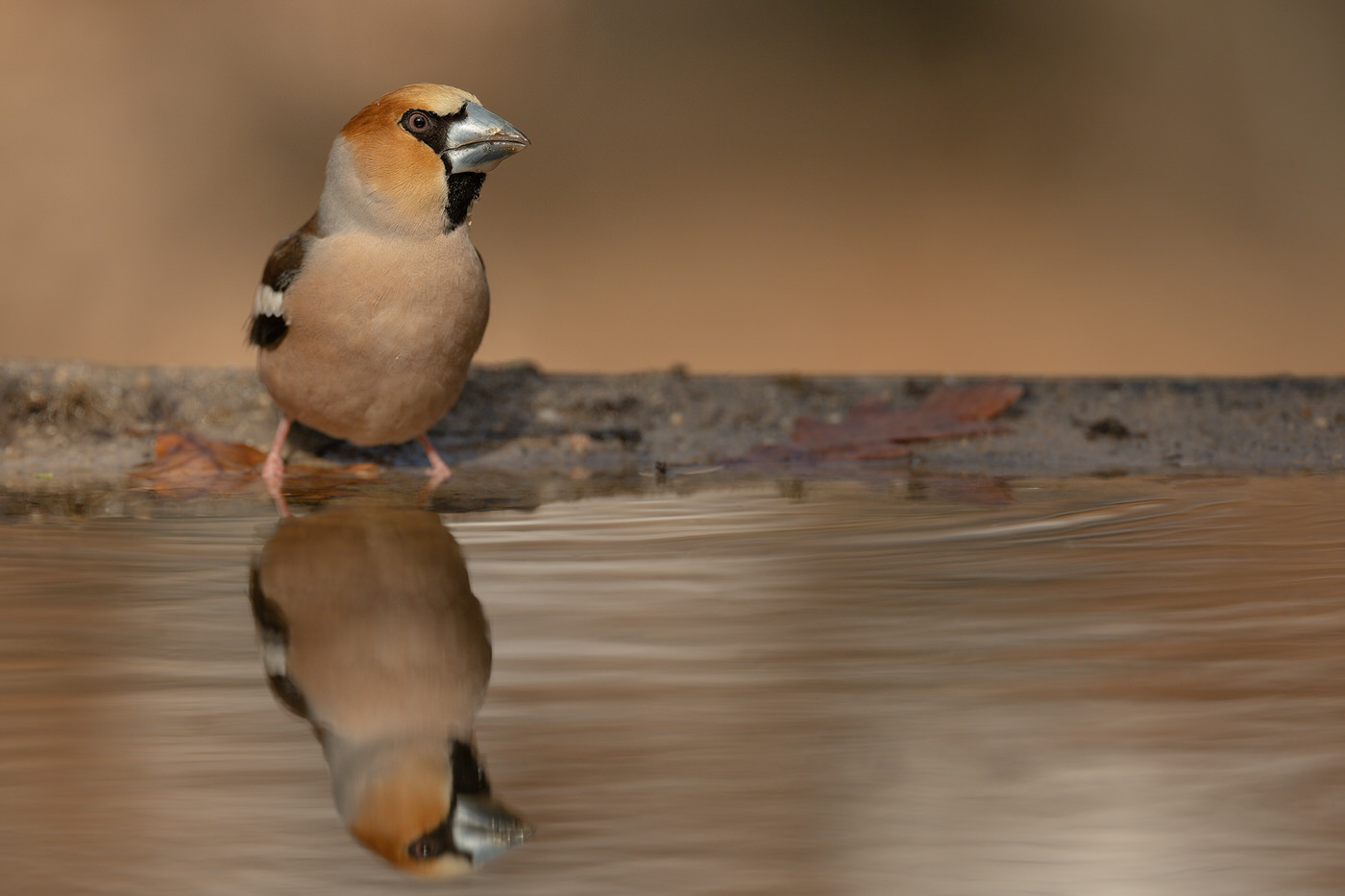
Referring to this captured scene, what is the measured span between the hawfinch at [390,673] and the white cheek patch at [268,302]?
83 cm

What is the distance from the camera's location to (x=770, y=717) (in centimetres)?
155

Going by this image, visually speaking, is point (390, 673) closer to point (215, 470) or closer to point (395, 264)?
point (395, 264)

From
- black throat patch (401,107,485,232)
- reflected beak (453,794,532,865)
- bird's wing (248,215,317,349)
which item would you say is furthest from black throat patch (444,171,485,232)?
reflected beak (453,794,532,865)

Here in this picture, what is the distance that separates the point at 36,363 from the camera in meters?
4.45

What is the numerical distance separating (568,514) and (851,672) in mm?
1280

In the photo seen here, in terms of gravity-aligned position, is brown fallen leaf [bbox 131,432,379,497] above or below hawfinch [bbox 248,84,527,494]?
below

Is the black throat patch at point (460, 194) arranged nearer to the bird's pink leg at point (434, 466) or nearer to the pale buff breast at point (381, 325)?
the pale buff breast at point (381, 325)

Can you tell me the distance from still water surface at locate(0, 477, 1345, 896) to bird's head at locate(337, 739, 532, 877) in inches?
0.9

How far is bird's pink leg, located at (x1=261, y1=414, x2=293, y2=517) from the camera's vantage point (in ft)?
10.9

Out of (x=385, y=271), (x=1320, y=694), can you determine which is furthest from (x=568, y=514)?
(x=1320, y=694)

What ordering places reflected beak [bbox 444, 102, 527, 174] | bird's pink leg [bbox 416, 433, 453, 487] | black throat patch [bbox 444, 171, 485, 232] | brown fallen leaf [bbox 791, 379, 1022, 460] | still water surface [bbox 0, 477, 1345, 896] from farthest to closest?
1. brown fallen leaf [bbox 791, 379, 1022, 460]
2. bird's pink leg [bbox 416, 433, 453, 487]
3. black throat patch [bbox 444, 171, 485, 232]
4. reflected beak [bbox 444, 102, 527, 174]
5. still water surface [bbox 0, 477, 1345, 896]

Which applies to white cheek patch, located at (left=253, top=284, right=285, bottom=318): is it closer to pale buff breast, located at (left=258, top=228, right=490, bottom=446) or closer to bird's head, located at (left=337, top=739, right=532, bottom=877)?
pale buff breast, located at (left=258, top=228, right=490, bottom=446)

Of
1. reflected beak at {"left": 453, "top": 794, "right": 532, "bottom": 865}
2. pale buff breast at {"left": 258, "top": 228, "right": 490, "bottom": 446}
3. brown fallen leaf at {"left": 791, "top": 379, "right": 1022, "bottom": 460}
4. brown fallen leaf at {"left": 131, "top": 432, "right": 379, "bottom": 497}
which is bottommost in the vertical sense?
brown fallen leaf at {"left": 131, "top": 432, "right": 379, "bottom": 497}

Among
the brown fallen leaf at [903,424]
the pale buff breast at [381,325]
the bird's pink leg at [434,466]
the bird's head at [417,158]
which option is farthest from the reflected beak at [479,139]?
the brown fallen leaf at [903,424]
